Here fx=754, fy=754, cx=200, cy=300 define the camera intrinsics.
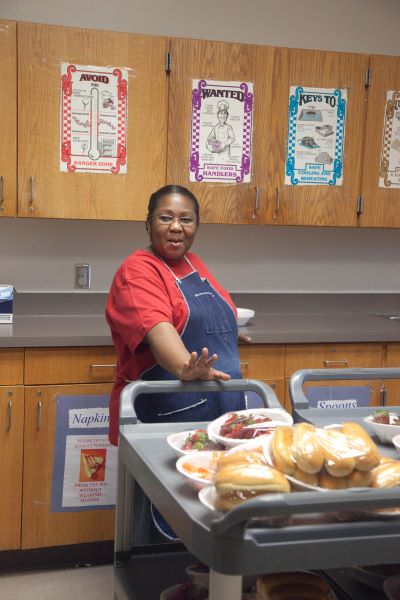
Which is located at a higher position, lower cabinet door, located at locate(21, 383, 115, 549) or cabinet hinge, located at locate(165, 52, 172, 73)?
cabinet hinge, located at locate(165, 52, 172, 73)

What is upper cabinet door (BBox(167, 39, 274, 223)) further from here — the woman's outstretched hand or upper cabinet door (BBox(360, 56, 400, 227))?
the woman's outstretched hand

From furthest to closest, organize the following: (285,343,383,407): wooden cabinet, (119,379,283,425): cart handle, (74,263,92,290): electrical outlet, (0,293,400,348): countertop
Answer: (74,263,92,290): electrical outlet < (285,343,383,407): wooden cabinet < (0,293,400,348): countertop < (119,379,283,425): cart handle

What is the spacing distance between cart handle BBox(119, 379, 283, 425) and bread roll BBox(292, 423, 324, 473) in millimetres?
440

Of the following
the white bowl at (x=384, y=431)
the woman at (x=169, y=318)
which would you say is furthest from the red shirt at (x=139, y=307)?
the white bowl at (x=384, y=431)

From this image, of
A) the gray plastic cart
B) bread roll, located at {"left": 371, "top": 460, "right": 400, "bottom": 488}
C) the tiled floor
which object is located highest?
bread roll, located at {"left": 371, "top": 460, "right": 400, "bottom": 488}

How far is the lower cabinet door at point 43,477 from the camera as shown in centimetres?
289

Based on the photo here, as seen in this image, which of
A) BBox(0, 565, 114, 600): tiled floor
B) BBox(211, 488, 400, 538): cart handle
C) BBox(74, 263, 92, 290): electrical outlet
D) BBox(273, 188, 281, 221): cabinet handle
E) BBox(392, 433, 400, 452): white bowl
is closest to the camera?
BBox(211, 488, 400, 538): cart handle

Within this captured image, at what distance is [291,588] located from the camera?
1.36 metres

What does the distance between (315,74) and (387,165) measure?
1.77 feet

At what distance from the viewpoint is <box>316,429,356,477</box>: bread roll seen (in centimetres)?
114

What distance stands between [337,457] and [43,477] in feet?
6.58

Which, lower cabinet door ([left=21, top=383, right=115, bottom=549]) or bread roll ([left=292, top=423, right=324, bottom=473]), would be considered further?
lower cabinet door ([left=21, top=383, right=115, bottom=549])

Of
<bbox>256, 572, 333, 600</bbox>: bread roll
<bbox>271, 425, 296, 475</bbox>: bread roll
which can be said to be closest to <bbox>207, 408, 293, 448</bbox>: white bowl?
<bbox>271, 425, 296, 475</bbox>: bread roll

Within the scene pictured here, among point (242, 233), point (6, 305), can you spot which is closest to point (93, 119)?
point (6, 305)
